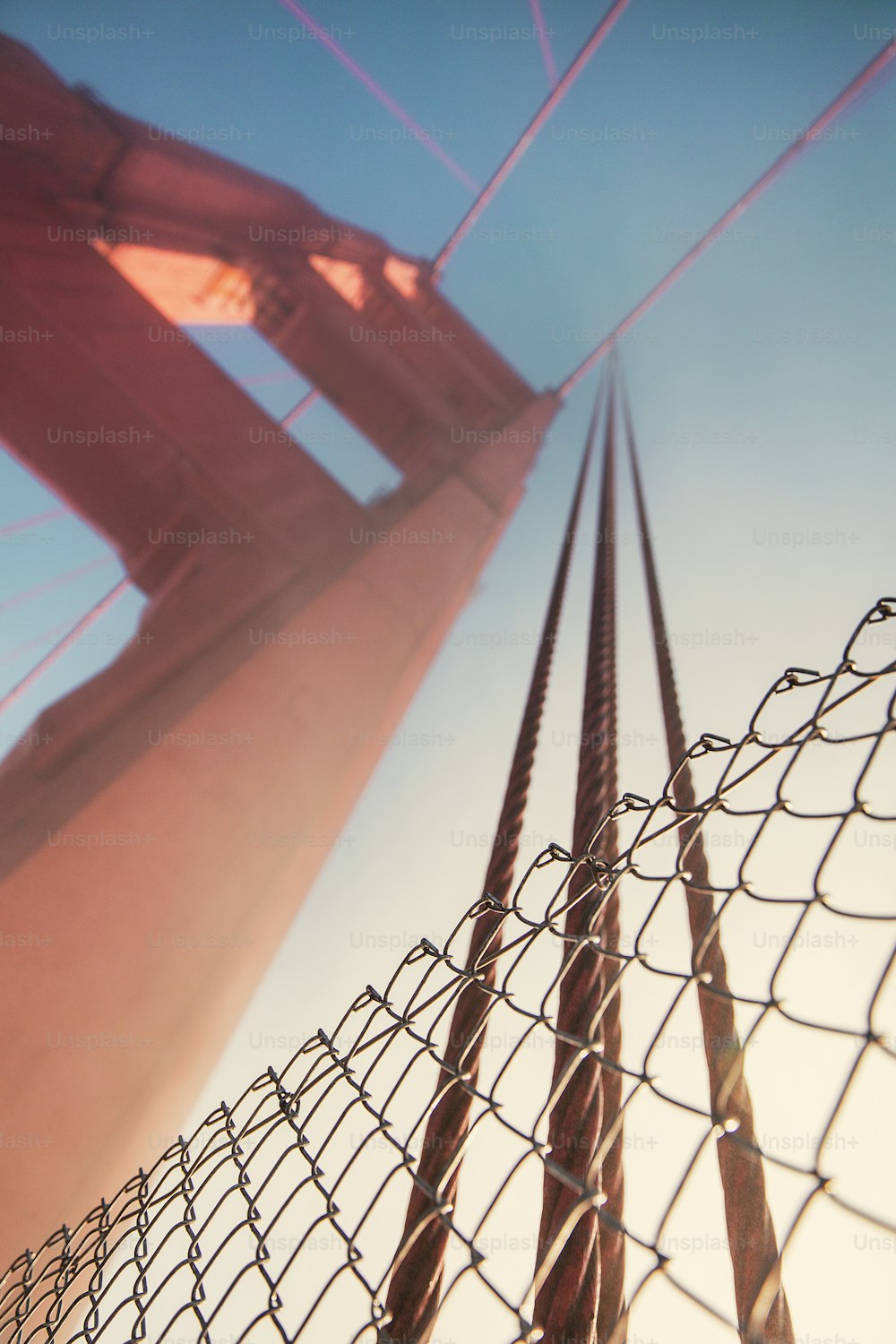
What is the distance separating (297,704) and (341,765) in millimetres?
371

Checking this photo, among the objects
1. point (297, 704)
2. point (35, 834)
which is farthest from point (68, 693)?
point (297, 704)

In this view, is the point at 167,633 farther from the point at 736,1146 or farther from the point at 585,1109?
the point at 736,1146

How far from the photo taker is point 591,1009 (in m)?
0.84

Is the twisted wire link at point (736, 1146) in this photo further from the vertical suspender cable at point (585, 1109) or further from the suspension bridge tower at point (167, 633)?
the suspension bridge tower at point (167, 633)

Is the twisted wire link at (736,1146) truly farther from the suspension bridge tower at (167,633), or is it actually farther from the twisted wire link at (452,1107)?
the suspension bridge tower at (167,633)

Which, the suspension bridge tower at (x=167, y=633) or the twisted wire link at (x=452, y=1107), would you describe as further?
the suspension bridge tower at (x=167, y=633)

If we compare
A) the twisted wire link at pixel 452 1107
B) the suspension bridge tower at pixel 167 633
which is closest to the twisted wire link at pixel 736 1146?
the twisted wire link at pixel 452 1107

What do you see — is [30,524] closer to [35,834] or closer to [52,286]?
[52,286]

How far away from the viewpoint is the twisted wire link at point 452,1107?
0.74 meters

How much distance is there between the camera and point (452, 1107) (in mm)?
870

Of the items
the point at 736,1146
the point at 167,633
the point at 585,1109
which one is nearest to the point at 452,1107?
the point at 585,1109

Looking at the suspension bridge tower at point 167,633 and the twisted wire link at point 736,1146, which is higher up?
the suspension bridge tower at point 167,633

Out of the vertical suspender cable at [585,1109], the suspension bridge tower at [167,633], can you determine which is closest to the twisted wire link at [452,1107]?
the vertical suspender cable at [585,1109]

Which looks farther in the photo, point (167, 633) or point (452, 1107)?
point (167, 633)
